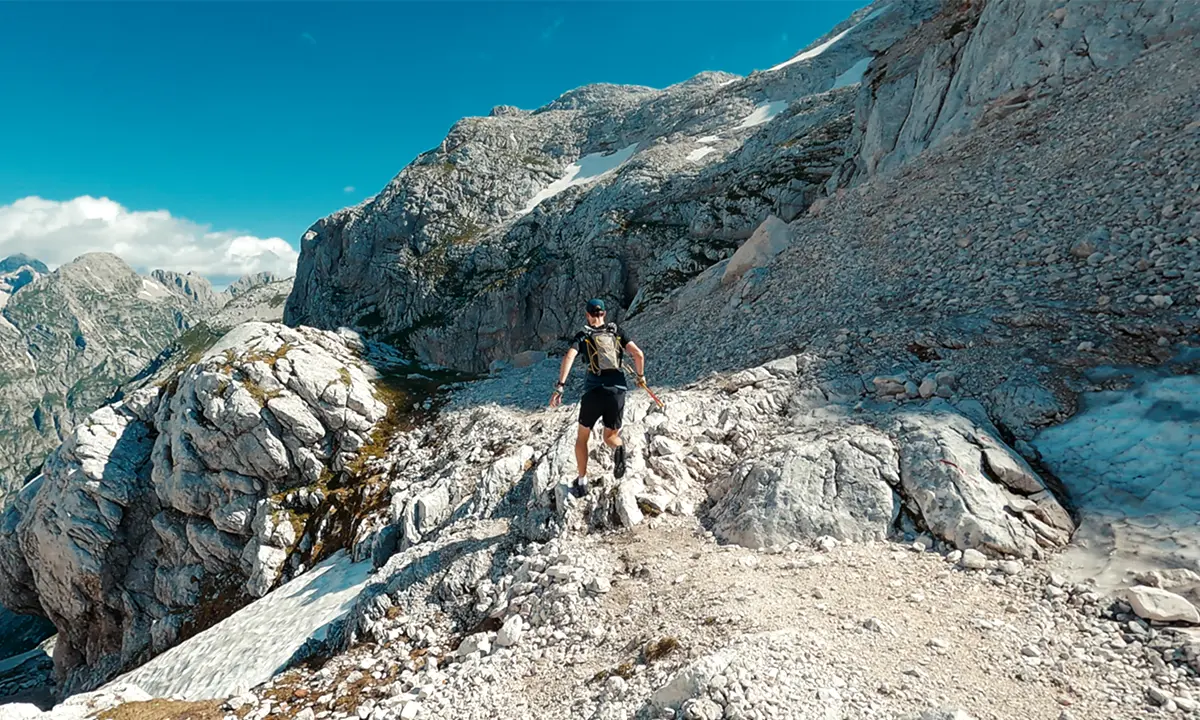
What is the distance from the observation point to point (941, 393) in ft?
37.6

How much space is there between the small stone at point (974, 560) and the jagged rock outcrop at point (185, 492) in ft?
84.3

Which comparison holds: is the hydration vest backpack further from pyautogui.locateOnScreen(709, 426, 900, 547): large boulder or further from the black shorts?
pyautogui.locateOnScreen(709, 426, 900, 547): large boulder

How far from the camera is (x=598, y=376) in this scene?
1076 centimetres

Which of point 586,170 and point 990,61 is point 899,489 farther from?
point 586,170

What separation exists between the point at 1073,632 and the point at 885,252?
16901 mm

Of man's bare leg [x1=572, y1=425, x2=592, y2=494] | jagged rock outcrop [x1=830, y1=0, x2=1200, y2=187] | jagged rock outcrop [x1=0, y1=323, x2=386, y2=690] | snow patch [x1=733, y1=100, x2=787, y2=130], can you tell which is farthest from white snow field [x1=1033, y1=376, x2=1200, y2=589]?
snow patch [x1=733, y1=100, x2=787, y2=130]

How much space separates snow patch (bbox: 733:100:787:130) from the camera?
7500 cm

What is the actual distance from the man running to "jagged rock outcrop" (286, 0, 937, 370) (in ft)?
105

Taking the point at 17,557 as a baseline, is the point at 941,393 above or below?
above

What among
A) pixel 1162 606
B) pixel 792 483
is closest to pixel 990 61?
pixel 792 483

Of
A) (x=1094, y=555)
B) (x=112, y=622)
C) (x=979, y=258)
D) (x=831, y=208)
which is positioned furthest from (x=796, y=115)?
(x=112, y=622)

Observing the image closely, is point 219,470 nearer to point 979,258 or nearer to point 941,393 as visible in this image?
point 941,393

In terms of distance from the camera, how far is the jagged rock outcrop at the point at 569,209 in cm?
4950

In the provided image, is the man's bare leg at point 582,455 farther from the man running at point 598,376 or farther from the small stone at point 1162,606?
the small stone at point 1162,606
